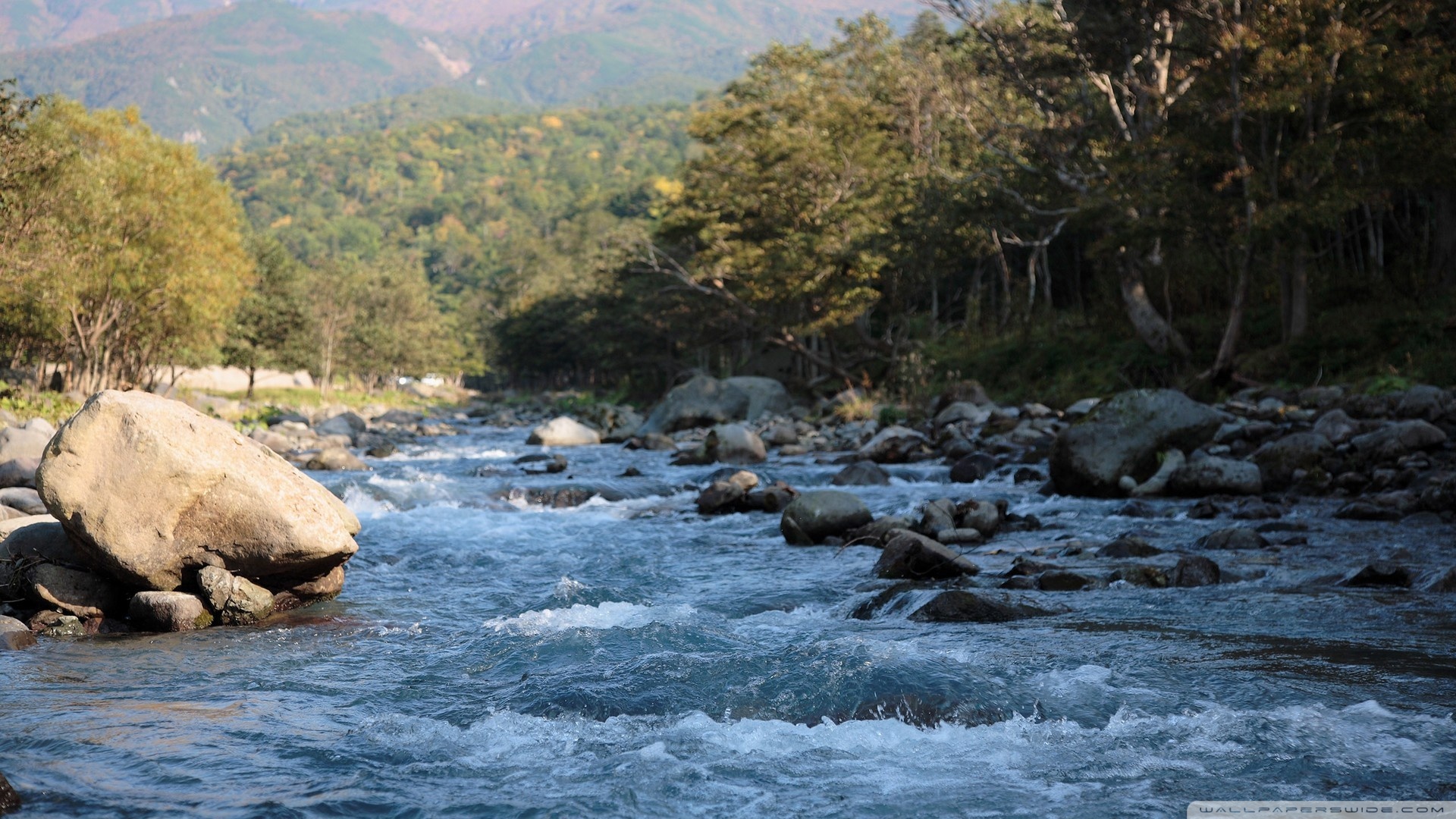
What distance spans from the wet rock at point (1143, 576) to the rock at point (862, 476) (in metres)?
7.52

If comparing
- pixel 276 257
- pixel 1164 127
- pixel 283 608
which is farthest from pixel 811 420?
pixel 276 257

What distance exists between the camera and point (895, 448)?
20172 mm

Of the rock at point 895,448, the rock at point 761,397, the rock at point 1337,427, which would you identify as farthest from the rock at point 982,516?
the rock at point 761,397

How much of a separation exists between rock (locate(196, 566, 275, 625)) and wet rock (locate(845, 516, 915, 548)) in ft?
19.9

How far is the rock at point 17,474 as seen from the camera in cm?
1334

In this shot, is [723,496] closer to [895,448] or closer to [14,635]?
[895,448]

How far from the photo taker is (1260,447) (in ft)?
48.7

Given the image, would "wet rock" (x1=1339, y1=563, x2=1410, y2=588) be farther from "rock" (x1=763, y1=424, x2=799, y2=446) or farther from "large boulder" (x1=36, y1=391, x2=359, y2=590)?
"rock" (x1=763, y1=424, x2=799, y2=446)

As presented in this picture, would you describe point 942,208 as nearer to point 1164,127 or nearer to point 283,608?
point 1164,127

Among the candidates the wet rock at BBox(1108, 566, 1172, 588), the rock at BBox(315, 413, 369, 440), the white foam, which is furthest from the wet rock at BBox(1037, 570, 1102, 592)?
the rock at BBox(315, 413, 369, 440)

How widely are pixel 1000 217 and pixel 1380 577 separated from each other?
82.5 feet

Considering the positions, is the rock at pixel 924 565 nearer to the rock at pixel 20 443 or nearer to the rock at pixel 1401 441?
the rock at pixel 1401 441

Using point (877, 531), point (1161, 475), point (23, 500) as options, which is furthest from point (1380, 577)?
point (23, 500)

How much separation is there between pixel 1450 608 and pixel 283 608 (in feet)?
29.2
